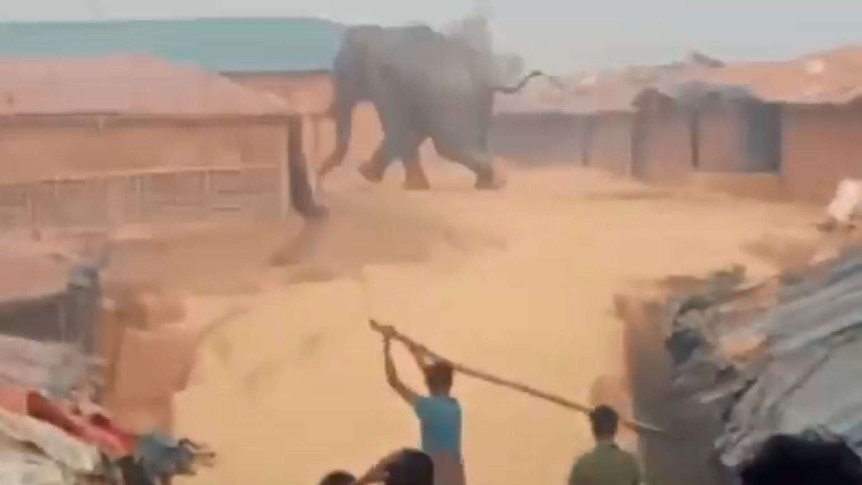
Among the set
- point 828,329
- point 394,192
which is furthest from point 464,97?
point 828,329

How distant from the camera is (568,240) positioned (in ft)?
11.8

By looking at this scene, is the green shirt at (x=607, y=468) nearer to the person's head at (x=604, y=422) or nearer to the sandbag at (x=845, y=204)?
the person's head at (x=604, y=422)

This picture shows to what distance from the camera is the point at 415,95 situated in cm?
374

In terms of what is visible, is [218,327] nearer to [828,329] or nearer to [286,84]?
[286,84]

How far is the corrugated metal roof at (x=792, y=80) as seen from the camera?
3.61 meters

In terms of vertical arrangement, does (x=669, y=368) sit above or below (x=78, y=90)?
below

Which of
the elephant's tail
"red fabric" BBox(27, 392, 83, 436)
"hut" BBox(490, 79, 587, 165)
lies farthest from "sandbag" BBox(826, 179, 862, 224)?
"red fabric" BBox(27, 392, 83, 436)

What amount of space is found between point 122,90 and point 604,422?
4.35ft

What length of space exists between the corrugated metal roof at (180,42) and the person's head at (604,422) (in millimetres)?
1006

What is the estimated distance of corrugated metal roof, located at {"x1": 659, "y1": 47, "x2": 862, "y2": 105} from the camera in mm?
3611

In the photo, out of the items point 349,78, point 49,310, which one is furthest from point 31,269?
point 349,78

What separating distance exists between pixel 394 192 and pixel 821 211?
0.96 metres

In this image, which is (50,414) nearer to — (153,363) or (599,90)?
(153,363)

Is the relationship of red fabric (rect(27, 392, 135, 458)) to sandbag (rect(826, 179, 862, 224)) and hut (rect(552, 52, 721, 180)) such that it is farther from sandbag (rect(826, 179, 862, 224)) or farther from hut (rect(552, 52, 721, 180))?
sandbag (rect(826, 179, 862, 224))
